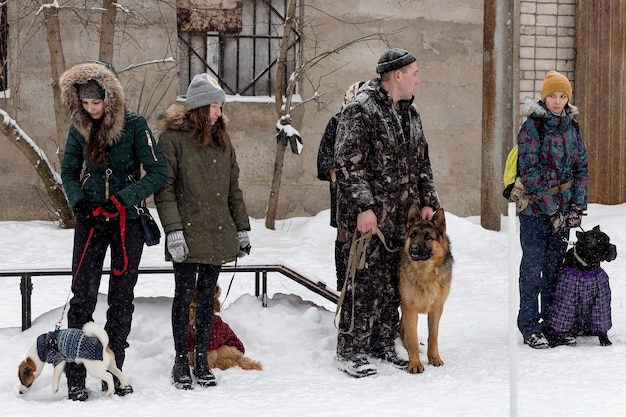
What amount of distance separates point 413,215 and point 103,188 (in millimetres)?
1899

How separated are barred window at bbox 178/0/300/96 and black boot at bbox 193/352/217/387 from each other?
23.8 ft

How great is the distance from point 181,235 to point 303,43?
7.48m

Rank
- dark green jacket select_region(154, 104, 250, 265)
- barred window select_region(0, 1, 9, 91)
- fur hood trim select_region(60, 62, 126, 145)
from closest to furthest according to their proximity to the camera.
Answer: fur hood trim select_region(60, 62, 126, 145) < dark green jacket select_region(154, 104, 250, 265) < barred window select_region(0, 1, 9, 91)

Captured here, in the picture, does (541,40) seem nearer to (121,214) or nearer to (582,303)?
(582,303)

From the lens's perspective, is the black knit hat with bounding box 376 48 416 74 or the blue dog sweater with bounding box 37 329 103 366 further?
the black knit hat with bounding box 376 48 416 74

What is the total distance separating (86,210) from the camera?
4965mm

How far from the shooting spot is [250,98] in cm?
1208

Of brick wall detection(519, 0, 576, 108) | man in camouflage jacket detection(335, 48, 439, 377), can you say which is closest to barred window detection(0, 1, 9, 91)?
brick wall detection(519, 0, 576, 108)

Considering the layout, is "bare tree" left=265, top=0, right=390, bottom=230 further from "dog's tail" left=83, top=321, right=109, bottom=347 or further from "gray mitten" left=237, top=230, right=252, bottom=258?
"dog's tail" left=83, top=321, right=109, bottom=347

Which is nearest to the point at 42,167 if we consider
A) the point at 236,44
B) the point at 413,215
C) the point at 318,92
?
the point at 236,44

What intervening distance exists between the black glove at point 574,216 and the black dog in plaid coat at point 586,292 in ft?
0.42

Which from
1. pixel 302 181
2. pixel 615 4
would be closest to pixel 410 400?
pixel 302 181

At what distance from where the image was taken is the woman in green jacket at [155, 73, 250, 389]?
5148 millimetres

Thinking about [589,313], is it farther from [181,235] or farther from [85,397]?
[85,397]
